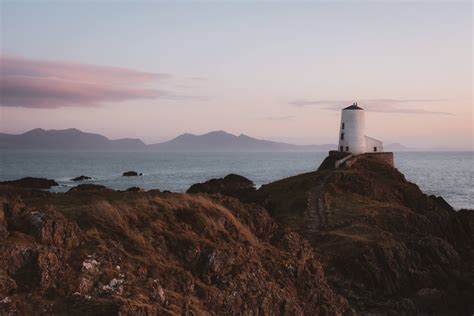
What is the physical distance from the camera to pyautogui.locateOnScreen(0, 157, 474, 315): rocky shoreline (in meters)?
15.3

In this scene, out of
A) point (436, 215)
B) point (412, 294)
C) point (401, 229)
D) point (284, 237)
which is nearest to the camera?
point (284, 237)

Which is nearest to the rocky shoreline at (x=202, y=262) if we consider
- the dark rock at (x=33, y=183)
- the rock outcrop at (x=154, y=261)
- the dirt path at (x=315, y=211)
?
the rock outcrop at (x=154, y=261)

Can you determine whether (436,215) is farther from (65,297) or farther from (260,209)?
(65,297)

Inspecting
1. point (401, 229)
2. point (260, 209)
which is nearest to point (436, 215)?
point (401, 229)

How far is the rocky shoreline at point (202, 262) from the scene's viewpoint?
50.1 feet

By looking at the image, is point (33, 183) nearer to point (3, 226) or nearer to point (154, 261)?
point (154, 261)

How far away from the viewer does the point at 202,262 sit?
19656 mm

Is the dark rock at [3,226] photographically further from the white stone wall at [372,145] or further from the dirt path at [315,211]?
the white stone wall at [372,145]

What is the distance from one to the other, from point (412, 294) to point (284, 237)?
1162 cm

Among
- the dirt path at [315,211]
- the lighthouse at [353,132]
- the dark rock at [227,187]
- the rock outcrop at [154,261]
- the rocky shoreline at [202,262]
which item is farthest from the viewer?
the lighthouse at [353,132]

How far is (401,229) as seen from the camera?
4516cm

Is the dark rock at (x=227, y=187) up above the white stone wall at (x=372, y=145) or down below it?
below

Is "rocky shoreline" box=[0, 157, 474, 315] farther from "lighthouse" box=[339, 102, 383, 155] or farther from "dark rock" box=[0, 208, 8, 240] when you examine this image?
"lighthouse" box=[339, 102, 383, 155]

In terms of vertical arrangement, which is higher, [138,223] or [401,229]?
[138,223]
